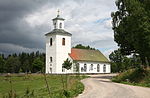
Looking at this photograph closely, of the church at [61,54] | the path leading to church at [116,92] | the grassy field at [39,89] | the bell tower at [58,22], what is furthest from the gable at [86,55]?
the path leading to church at [116,92]

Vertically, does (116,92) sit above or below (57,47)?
below

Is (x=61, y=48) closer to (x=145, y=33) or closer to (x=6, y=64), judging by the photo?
(x=145, y=33)

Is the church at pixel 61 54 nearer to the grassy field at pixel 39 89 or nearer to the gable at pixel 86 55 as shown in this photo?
the gable at pixel 86 55

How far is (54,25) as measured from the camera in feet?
274

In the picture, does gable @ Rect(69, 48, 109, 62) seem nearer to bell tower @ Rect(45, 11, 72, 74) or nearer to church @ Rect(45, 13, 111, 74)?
church @ Rect(45, 13, 111, 74)

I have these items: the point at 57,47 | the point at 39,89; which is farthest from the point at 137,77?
the point at 57,47

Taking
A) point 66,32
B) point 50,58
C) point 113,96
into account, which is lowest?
point 113,96

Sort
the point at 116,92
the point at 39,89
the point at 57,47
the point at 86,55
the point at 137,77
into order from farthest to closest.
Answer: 1. the point at 86,55
2. the point at 57,47
3. the point at 137,77
4. the point at 39,89
5. the point at 116,92

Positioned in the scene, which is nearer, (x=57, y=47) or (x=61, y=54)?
(x=57, y=47)

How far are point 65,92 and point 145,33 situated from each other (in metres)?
16.3

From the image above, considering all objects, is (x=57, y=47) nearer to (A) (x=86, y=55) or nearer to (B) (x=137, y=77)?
(A) (x=86, y=55)

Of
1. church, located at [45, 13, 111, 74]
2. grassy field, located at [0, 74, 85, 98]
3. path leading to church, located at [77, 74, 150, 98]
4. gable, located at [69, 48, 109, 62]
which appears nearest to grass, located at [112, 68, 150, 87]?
grassy field, located at [0, 74, 85, 98]

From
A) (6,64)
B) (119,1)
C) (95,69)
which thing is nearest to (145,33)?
(119,1)

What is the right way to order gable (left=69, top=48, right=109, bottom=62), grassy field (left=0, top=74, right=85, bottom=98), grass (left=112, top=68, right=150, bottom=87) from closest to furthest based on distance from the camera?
grassy field (left=0, top=74, right=85, bottom=98) < grass (left=112, top=68, right=150, bottom=87) < gable (left=69, top=48, right=109, bottom=62)
